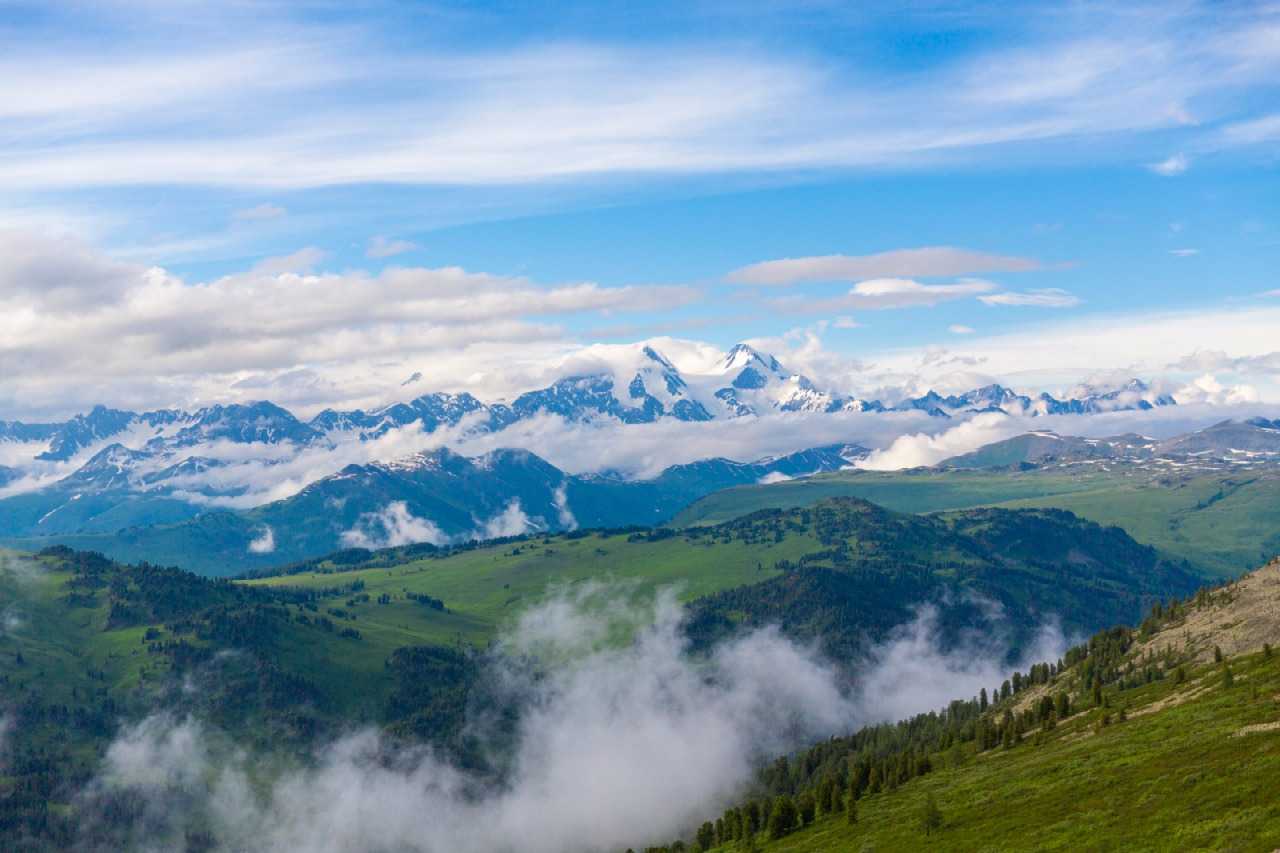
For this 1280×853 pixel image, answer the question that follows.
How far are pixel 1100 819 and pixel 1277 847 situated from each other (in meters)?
34.7

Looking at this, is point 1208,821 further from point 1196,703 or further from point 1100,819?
point 1196,703

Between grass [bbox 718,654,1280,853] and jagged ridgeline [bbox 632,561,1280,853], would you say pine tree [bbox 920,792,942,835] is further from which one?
grass [bbox 718,654,1280,853]

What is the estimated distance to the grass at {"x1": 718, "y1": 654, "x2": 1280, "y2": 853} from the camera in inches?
4505

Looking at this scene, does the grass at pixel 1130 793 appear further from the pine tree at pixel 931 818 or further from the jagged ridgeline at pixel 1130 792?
the pine tree at pixel 931 818

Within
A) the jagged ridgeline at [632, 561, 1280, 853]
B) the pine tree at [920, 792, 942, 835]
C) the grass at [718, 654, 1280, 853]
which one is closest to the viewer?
the grass at [718, 654, 1280, 853]

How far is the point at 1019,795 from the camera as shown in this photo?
160750 millimetres

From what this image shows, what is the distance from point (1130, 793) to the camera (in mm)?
136375

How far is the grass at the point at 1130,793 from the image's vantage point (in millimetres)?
114438

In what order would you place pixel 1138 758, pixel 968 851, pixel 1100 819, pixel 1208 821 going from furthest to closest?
pixel 1138 758 → pixel 968 851 → pixel 1100 819 → pixel 1208 821

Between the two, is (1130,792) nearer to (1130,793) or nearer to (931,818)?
(1130,793)

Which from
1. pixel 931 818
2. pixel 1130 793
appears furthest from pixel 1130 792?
pixel 931 818

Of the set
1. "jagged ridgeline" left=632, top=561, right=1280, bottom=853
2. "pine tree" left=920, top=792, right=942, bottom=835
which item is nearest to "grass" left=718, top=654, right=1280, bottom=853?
"jagged ridgeline" left=632, top=561, right=1280, bottom=853

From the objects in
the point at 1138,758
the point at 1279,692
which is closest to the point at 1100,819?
the point at 1138,758

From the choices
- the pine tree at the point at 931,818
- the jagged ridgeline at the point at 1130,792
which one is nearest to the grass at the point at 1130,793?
the jagged ridgeline at the point at 1130,792
